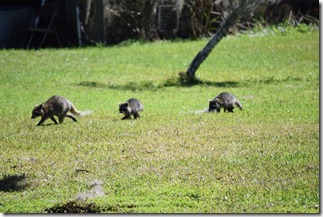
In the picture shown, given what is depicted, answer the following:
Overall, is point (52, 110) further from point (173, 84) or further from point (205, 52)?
point (205, 52)

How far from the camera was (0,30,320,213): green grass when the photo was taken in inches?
436

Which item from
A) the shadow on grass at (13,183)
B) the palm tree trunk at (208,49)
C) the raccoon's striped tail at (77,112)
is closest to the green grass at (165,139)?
the shadow on grass at (13,183)

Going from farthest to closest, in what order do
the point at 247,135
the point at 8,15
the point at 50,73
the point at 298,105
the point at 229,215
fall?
the point at 8,15
the point at 50,73
the point at 298,105
the point at 247,135
the point at 229,215

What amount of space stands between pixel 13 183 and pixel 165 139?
315 centimetres

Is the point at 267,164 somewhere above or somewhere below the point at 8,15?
above

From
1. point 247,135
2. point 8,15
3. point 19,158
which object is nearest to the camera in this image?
point 19,158

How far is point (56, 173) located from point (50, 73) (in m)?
10.3

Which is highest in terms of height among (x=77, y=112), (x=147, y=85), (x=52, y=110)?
(x=52, y=110)

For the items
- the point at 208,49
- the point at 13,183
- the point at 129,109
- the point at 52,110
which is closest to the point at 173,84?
the point at 208,49

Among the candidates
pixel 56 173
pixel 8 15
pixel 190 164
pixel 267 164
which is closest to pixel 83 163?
pixel 56 173

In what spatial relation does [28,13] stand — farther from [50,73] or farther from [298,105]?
[298,105]

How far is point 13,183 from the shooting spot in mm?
11766

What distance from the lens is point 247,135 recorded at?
14383 millimetres

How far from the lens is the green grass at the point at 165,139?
36.3 feet
